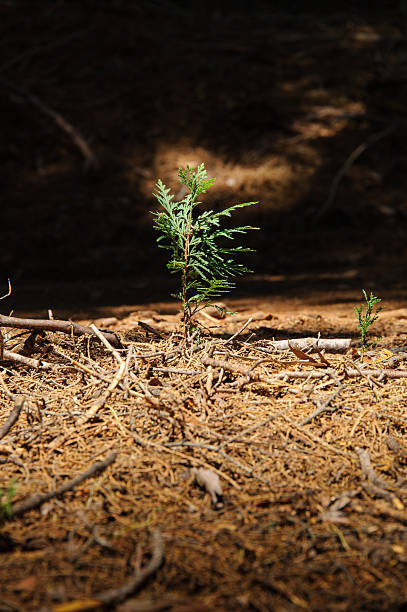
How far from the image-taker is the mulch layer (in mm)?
1413

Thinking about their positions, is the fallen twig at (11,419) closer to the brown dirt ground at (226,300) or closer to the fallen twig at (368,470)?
the brown dirt ground at (226,300)

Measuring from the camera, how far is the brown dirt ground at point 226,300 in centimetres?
153

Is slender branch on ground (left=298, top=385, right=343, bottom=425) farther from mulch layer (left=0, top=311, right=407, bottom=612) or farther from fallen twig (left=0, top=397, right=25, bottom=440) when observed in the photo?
A: fallen twig (left=0, top=397, right=25, bottom=440)

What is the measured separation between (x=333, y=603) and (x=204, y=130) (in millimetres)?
7573

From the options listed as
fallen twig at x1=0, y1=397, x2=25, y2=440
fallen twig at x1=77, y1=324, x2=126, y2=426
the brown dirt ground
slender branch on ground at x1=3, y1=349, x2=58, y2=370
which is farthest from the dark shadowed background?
fallen twig at x1=0, y1=397, x2=25, y2=440

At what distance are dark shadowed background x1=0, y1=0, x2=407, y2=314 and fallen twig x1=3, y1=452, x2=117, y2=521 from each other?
9.70 feet

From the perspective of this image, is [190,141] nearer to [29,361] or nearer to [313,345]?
[313,345]

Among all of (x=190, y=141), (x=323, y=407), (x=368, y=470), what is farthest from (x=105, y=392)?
(x=190, y=141)

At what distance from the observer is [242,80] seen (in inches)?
350

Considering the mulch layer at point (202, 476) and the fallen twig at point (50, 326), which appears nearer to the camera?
the mulch layer at point (202, 476)

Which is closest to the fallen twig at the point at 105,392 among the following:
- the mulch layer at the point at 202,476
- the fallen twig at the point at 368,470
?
the mulch layer at the point at 202,476

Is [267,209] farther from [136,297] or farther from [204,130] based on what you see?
[136,297]

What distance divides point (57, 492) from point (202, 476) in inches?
17.6

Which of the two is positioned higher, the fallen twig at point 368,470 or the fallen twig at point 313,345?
the fallen twig at point 313,345
